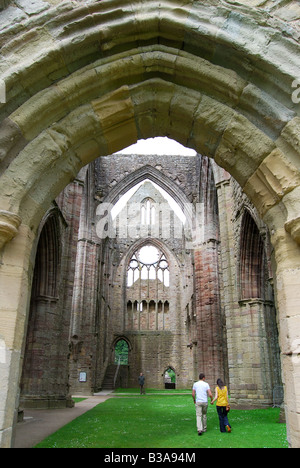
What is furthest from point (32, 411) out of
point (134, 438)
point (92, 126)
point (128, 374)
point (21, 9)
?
point (128, 374)

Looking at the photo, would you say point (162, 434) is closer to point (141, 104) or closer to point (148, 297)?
point (141, 104)

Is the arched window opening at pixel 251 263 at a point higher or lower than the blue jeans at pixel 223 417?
higher

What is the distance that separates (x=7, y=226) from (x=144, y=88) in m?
1.97

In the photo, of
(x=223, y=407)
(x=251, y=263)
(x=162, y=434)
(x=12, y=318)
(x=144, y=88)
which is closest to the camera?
(x=12, y=318)

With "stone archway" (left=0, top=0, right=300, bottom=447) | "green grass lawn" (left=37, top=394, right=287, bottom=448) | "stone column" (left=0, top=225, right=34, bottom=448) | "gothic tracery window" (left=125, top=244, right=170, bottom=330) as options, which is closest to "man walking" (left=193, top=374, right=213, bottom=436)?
"green grass lawn" (left=37, top=394, right=287, bottom=448)

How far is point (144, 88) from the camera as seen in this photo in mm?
3980

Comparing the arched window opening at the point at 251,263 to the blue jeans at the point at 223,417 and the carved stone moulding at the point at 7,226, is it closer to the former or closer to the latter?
the blue jeans at the point at 223,417

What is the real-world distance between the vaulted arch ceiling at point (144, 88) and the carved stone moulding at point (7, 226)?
91mm

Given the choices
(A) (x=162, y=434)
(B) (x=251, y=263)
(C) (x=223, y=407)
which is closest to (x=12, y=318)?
(A) (x=162, y=434)

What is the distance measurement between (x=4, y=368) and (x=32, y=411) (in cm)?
758

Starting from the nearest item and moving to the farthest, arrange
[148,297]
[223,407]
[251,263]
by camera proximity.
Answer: [223,407] < [251,263] < [148,297]

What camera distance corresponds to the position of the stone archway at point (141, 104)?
3.20m

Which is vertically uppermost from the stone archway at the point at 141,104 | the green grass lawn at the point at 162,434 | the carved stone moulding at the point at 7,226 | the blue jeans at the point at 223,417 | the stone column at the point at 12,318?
the stone archway at the point at 141,104

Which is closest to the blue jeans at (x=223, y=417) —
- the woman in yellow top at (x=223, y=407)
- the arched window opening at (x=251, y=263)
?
the woman in yellow top at (x=223, y=407)
